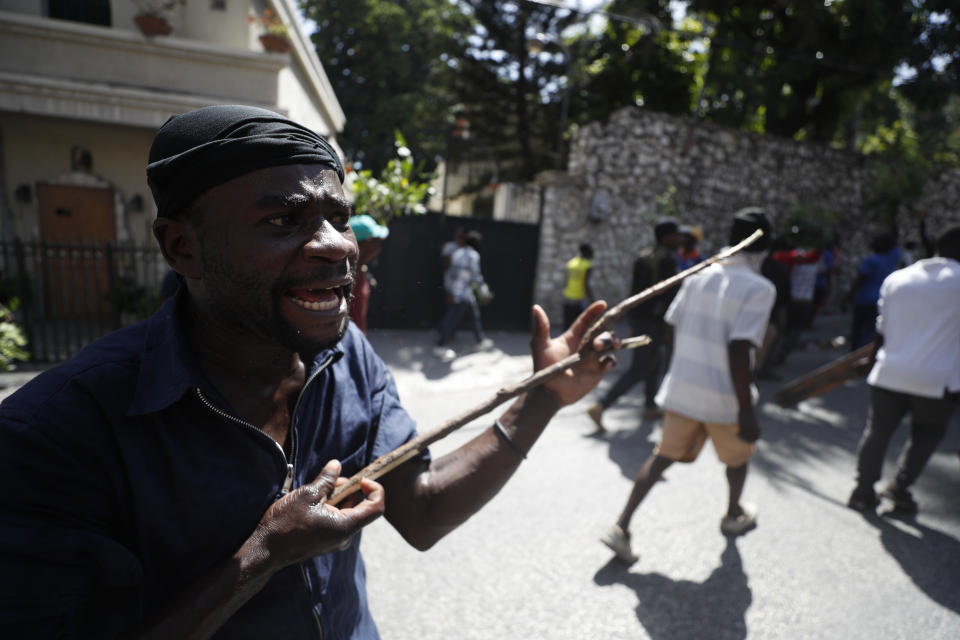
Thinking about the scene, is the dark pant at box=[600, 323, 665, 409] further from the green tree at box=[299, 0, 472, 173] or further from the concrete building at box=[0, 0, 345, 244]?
the green tree at box=[299, 0, 472, 173]

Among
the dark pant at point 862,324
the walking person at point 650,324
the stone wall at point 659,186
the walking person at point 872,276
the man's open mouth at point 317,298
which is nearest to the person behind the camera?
the man's open mouth at point 317,298

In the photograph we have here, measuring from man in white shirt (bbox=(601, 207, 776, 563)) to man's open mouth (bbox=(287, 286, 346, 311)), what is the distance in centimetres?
244

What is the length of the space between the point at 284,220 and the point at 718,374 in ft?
9.08

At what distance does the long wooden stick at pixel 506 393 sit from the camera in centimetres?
120

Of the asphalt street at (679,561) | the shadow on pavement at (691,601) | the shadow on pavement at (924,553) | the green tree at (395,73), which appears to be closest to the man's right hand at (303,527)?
the asphalt street at (679,561)

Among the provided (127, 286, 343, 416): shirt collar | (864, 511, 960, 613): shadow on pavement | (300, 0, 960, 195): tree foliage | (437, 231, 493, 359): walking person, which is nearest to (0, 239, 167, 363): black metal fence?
(437, 231, 493, 359): walking person

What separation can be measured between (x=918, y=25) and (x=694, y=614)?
1448 centimetres

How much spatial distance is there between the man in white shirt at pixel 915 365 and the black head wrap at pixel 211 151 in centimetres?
396

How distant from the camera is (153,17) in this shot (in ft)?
27.0

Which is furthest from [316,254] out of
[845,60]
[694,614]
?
[845,60]

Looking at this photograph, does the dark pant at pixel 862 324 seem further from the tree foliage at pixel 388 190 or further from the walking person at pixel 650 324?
the tree foliage at pixel 388 190

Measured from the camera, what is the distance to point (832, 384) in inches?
175

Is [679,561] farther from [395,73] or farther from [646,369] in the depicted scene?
[395,73]

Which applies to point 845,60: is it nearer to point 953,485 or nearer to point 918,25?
point 918,25
